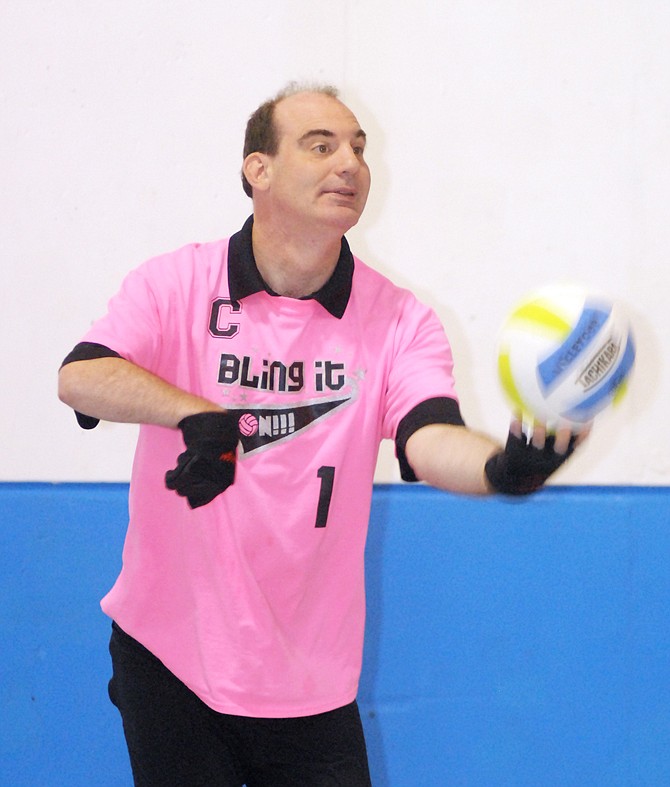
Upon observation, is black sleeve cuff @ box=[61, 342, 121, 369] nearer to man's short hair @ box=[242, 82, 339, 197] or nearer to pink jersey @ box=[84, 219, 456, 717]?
pink jersey @ box=[84, 219, 456, 717]

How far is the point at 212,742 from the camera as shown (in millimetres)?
1518

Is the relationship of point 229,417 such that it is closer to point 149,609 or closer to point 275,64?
point 149,609

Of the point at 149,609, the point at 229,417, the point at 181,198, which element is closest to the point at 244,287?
the point at 229,417

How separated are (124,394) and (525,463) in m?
0.57

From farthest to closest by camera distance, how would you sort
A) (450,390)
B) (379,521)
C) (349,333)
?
(379,521) < (349,333) < (450,390)

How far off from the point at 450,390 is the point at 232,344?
1.22 feet

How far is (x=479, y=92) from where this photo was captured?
2.24 meters

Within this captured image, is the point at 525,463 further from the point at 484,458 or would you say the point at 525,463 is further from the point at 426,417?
the point at 426,417

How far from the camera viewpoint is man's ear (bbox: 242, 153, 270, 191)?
1.71 metres

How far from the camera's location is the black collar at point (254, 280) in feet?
5.18

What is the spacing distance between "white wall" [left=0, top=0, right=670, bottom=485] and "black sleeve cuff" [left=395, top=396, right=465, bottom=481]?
2.58 ft

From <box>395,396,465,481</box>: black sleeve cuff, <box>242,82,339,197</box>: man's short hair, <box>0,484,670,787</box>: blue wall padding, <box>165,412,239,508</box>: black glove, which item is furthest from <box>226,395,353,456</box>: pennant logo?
<box>0,484,670,787</box>: blue wall padding

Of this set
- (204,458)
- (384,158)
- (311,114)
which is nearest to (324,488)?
(204,458)

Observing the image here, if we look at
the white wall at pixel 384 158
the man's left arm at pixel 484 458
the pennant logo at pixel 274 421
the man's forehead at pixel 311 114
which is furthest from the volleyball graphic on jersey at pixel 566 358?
the white wall at pixel 384 158
